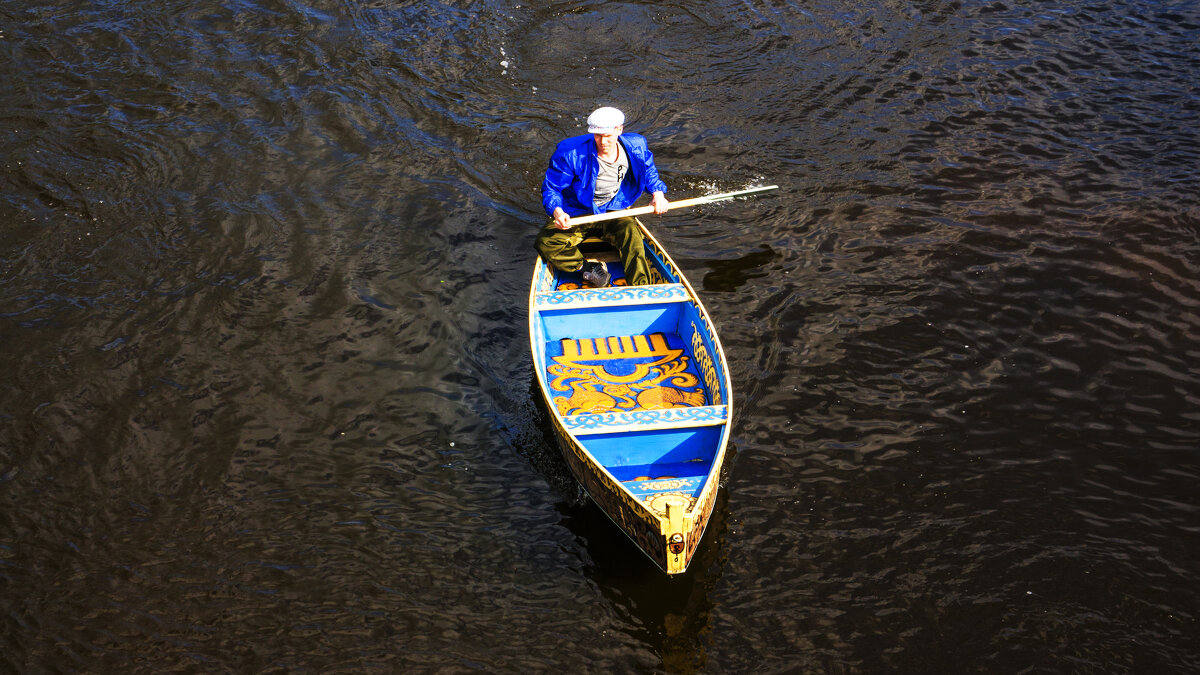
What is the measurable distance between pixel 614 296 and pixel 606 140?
1598 millimetres

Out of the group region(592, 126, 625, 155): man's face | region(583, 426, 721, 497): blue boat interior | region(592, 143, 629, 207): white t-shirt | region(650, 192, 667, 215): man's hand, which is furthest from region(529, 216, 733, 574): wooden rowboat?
region(592, 126, 625, 155): man's face

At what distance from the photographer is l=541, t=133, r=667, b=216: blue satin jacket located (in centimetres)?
907

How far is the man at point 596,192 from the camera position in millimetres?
9070

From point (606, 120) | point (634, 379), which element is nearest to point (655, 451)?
point (634, 379)

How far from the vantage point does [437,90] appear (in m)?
13.6

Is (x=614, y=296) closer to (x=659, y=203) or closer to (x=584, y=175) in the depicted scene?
(x=659, y=203)

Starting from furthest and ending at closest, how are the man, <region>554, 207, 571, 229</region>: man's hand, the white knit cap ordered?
the man < <region>554, 207, 571, 229</region>: man's hand < the white knit cap

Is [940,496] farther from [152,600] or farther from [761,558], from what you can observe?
[152,600]

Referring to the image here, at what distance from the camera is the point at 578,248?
9.54 m

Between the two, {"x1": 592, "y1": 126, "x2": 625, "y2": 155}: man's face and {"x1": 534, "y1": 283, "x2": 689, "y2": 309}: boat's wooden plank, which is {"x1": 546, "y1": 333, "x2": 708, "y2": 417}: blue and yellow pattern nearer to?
{"x1": 534, "y1": 283, "x2": 689, "y2": 309}: boat's wooden plank

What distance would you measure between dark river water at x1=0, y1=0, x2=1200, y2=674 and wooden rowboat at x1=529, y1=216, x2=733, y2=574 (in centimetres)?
62

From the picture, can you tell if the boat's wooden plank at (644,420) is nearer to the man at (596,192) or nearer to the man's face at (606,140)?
the man at (596,192)

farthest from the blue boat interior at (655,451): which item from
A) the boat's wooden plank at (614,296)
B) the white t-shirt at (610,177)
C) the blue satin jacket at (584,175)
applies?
the white t-shirt at (610,177)

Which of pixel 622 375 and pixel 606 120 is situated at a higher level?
pixel 606 120
